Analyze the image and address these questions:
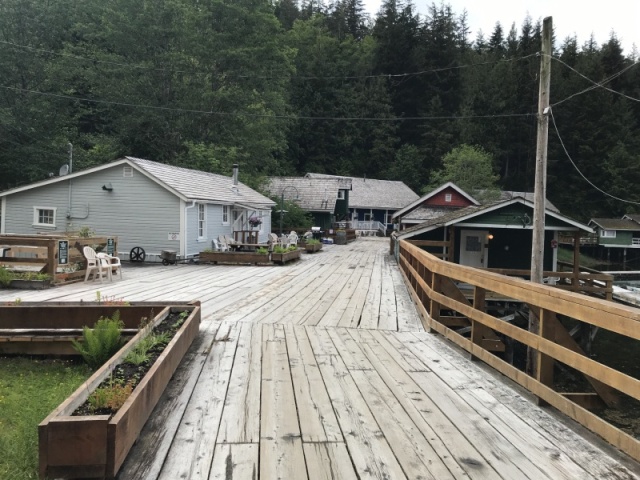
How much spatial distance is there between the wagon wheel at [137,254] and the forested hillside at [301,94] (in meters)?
13.1

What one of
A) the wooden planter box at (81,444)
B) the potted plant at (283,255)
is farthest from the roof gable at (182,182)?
the wooden planter box at (81,444)

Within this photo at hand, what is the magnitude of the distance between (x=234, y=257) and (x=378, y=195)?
34937 mm

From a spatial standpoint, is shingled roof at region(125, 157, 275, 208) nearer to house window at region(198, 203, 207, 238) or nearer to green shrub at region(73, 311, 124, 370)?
house window at region(198, 203, 207, 238)

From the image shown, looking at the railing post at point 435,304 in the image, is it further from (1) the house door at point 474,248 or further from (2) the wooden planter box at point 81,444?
(1) the house door at point 474,248

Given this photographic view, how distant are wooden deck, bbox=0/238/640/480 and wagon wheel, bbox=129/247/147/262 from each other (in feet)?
35.9

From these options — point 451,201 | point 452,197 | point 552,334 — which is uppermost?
point 452,197

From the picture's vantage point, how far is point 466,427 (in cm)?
311

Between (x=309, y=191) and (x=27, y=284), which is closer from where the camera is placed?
(x=27, y=284)

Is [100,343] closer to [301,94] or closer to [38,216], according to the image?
[38,216]

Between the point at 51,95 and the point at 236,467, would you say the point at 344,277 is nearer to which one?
the point at 236,467

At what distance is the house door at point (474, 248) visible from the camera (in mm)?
19156

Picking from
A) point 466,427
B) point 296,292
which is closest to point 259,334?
point 466,427

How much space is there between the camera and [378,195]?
5038 centimetres

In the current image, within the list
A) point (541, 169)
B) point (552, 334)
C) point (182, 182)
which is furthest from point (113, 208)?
point (552, 334)
